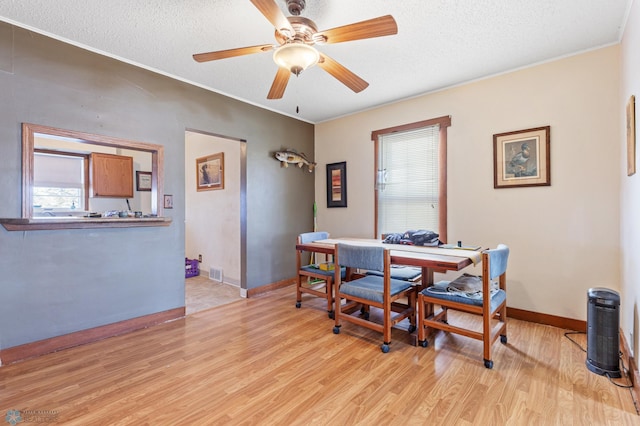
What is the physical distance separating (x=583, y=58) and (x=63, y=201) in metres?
6.16

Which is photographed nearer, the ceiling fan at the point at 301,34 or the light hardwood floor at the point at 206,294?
the ceiling fan at the point at 301,34

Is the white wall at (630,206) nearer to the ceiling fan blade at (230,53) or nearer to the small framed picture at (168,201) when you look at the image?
the ceiling fan blade at (230,53)

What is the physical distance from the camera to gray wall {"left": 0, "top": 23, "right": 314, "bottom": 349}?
2.14 meters

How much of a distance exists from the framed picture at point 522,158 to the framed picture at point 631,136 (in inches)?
27.8

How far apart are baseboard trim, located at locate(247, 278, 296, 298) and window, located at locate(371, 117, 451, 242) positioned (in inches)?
58.4

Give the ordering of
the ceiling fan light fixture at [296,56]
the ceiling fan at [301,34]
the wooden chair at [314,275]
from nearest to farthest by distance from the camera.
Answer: the ceiling fan at [301,34] < the ceiling fan light fixture at [296,56] < the wooden chair at [314,275]

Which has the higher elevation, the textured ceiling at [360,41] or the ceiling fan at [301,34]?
the textured ceiling at [360,41]

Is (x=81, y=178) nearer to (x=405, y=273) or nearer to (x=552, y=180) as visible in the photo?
(x=405, y=273)

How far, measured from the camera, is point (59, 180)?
3957 millimetres

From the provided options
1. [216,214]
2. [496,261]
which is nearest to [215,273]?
[216,214]

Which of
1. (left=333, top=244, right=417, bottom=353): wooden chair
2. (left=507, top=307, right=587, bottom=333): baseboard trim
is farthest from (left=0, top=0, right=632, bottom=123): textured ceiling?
(left=507, top=307, right=587, bottom=333): baseboard trim

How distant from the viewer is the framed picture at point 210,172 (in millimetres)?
4423

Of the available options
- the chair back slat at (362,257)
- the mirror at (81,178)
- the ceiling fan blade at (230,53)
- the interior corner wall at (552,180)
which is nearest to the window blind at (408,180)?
the interior corner wall at (552,180)

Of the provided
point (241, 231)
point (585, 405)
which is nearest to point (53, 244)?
point (241, 231)
